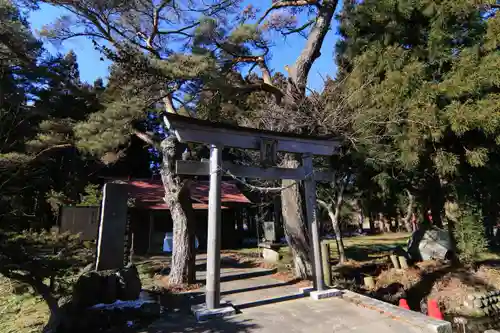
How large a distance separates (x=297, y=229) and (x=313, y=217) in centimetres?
187

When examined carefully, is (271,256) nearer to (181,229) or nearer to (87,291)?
(181,229)

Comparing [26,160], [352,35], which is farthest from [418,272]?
[26,160]

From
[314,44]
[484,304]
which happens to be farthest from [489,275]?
[314,44]

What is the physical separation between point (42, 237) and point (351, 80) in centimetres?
824

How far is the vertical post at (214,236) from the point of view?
186 inches

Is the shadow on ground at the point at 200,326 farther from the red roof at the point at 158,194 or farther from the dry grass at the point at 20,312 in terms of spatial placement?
the red roof at the point at 158,194

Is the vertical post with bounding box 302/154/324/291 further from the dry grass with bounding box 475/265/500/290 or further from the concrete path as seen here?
the dry grass with bounding box 475/265/500/290

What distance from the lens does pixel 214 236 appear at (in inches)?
193

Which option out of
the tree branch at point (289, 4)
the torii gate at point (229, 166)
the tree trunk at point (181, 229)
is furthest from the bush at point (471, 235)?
the tree branch at point (289, 4)

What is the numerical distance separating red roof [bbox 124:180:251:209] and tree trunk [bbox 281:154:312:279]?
322 inches

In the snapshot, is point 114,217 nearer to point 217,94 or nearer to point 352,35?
point 217,94

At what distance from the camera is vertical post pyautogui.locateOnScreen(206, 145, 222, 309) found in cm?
473

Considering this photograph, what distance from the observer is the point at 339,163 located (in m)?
10.5

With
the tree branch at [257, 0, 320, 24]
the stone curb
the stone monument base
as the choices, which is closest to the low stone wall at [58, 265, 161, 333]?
the stone monument base
